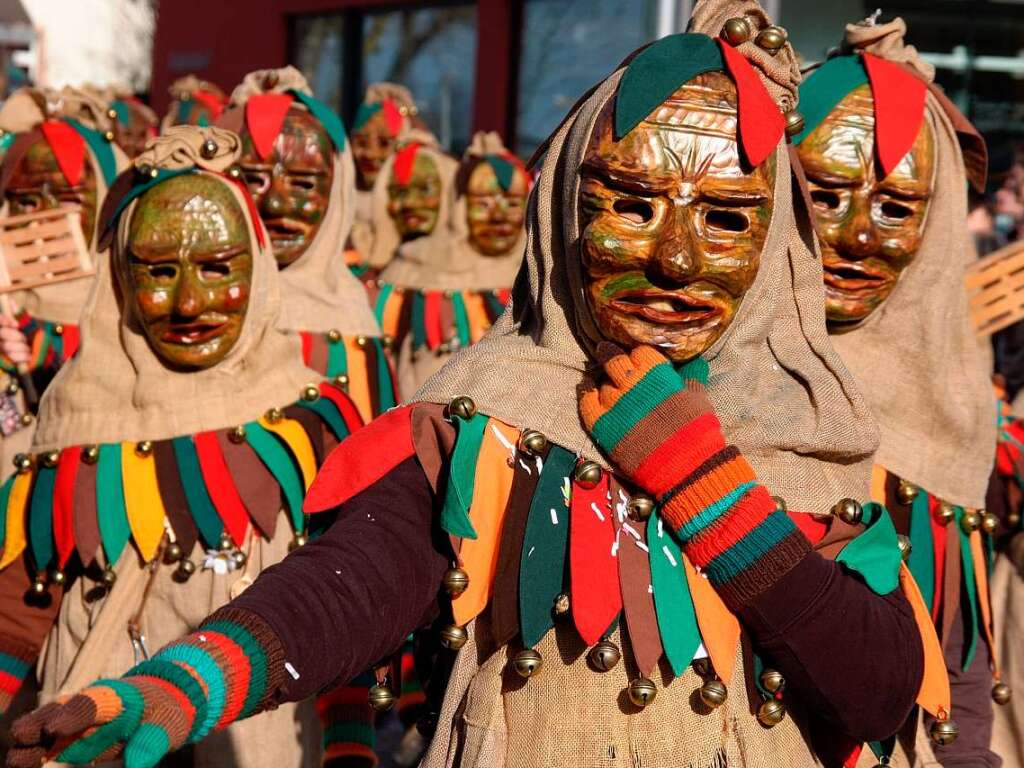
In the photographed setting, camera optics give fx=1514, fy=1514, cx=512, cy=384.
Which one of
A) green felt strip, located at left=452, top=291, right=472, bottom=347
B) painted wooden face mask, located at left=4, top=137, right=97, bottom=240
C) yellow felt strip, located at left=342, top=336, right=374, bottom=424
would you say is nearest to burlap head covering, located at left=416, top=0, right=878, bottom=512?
yellow felt strip, located at left=342, top=336, right=374, bottom=424

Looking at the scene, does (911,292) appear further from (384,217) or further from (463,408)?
(384,217)

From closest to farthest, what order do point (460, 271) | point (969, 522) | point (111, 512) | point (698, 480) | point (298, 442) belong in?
point (698, 480)
point (969, 522)
point (111, 512)
point (298, 442)
point (460, 271)

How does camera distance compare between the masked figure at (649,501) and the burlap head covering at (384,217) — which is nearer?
the masked figure at (649,501)

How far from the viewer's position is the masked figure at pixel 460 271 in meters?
7.58

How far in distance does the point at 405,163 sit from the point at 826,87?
18.3 feet

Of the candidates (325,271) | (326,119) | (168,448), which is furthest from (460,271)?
(168,448)

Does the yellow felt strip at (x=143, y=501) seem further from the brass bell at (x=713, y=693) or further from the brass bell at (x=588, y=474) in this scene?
the brass bell at (x=713, y=693)

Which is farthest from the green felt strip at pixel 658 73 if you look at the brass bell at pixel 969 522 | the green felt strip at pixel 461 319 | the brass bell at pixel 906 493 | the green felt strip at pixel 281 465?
the green felt strip at pixel 461 319

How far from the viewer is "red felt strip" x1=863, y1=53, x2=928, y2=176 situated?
3229mm

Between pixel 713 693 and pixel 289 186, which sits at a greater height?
pixel 289 186

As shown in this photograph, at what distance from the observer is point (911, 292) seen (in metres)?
3.27

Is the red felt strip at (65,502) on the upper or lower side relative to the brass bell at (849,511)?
lower

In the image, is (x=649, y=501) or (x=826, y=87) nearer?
(x=649, y=501)

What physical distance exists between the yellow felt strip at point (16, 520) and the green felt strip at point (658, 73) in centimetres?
197
